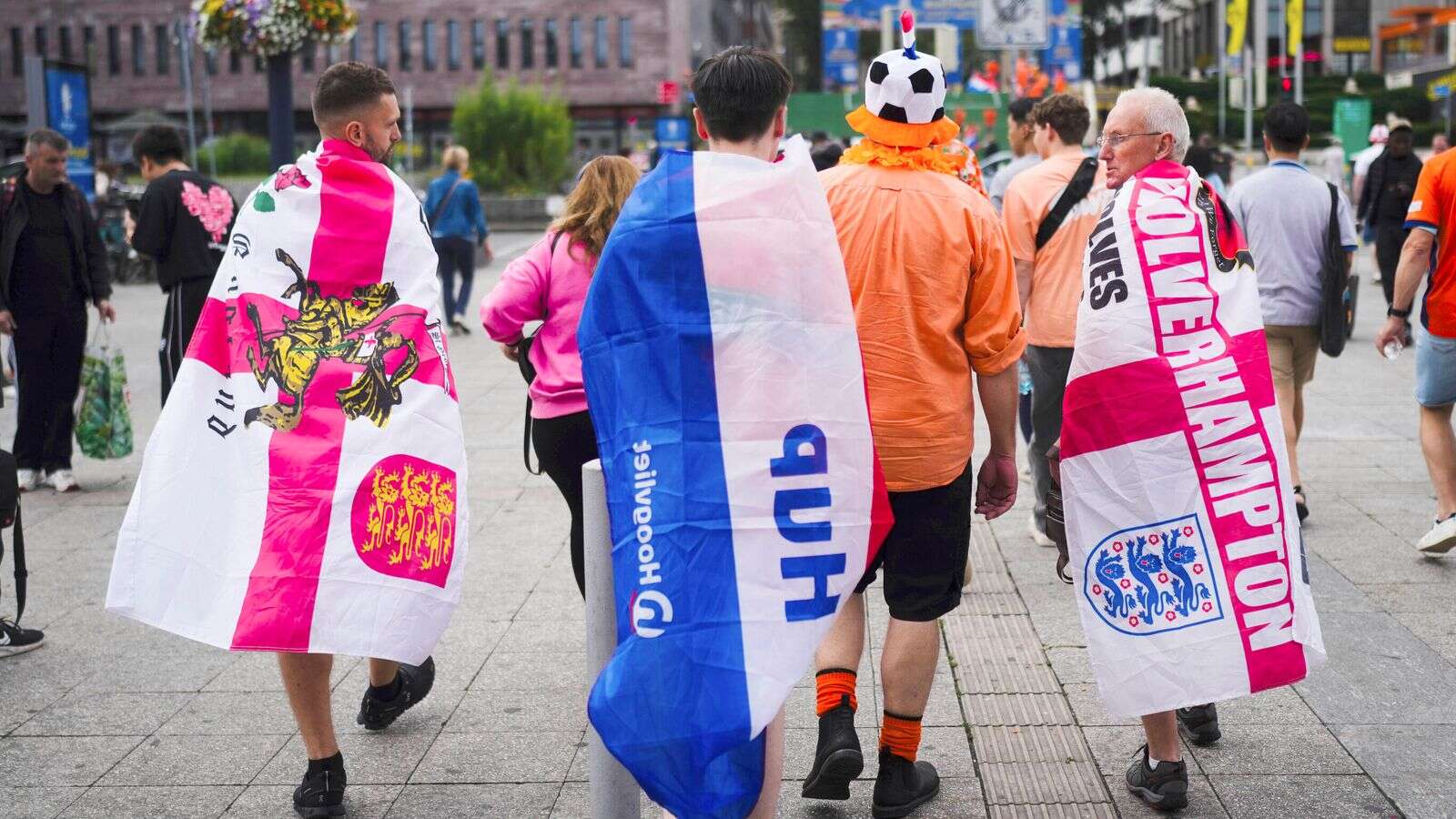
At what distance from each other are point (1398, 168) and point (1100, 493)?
11.2 metres

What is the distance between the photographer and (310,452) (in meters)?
3.74

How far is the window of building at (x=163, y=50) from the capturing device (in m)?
74.9

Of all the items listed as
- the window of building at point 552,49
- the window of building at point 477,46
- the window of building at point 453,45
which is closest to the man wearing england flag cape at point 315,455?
the window of building at point 552,49

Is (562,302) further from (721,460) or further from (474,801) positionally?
(721,460)

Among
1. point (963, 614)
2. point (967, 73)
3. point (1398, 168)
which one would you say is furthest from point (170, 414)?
point (967, 73)

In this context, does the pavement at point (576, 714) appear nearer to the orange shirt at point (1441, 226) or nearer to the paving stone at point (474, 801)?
the paving stone at point (474, 801)

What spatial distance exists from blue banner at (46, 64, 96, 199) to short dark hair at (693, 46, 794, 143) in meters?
17.5

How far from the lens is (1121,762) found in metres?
4.18

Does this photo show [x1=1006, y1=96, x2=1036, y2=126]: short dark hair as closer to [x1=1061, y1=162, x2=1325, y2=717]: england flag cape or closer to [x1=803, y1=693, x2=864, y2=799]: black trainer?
[x1=1061, y1=162, x2=1325, y2=717]: england flag cape

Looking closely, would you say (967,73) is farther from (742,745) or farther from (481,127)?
(742,745)

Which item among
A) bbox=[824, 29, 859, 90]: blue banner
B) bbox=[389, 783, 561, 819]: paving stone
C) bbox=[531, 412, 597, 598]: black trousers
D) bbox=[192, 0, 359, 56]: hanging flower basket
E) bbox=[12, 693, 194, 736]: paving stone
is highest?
bbox=[824, 29, 859, 90]: blue banner

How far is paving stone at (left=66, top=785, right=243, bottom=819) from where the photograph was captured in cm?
394

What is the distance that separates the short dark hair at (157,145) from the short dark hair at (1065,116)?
439 cm

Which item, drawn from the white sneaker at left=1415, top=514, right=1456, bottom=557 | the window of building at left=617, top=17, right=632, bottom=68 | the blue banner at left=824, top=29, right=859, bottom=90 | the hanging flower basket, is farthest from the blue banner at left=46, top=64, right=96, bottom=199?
the window of building at left=617, top=17, right=632, bottom=68
